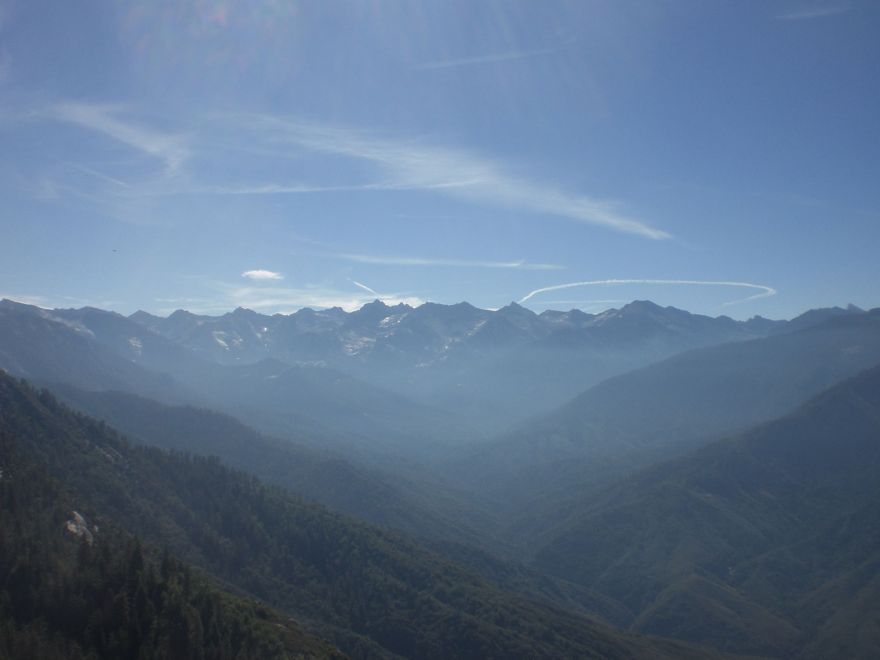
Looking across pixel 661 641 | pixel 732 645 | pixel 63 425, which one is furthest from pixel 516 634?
pixel 63 425

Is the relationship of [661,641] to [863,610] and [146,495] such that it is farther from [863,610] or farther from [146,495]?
[146,495]

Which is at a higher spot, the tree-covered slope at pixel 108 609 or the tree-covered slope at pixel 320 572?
the tree-covered slope at pixel 108 609

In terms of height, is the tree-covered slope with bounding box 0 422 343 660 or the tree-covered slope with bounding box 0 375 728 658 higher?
the tree-covered slope with bounding box 0 422 343 660

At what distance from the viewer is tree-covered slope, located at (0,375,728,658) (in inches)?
6299

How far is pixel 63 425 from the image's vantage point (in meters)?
190

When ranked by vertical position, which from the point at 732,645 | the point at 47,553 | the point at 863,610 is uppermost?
the point at 47,553

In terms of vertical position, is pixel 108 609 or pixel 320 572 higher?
pixel 108 609

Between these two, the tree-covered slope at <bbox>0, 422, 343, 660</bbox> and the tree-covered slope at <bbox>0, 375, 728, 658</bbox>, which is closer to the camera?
the tree-covered slope at <bbox>0, 422, 343, 660</bbox>

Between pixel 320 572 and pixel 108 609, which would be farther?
pixel 320 572

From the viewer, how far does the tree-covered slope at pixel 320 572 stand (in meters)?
160

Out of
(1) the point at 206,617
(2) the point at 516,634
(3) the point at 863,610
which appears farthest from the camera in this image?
(3) the point at 863,610

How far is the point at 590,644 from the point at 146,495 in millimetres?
124490

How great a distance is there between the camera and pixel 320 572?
18262 centimetres

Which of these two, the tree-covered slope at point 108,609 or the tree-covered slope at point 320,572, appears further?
the tree-covered slope at point 320,572
